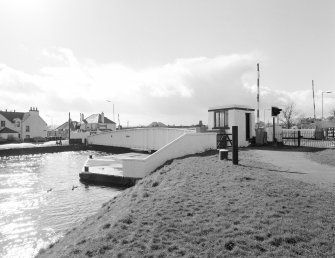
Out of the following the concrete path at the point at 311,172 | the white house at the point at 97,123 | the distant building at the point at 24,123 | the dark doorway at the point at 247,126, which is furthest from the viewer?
the white house at the point at 97,123

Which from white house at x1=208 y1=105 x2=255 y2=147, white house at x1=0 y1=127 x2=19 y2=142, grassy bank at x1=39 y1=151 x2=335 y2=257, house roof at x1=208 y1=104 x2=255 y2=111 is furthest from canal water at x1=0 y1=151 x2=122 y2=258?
white house at x1=0 y1=127 x2=19 y2=142

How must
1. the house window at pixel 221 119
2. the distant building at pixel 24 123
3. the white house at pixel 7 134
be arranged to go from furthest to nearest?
1. the distant building at pixel 24 123
2. the white house at pixel 7 134
3. the house window at pixel 221 119

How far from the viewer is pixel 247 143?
22891mm

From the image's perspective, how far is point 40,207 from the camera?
1412cm

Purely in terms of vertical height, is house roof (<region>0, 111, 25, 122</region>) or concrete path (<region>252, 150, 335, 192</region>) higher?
house roof (<region>0, 111, 25, 122</region>)

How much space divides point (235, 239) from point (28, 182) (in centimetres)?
2033

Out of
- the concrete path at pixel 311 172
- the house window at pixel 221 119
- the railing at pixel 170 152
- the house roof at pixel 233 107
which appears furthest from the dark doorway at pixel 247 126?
the concrete path at pixel 311 172

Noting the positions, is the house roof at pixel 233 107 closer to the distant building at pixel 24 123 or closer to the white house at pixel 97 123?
the distant building at pixel 24 123

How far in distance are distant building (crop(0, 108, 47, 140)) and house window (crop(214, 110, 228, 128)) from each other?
53.2 metres

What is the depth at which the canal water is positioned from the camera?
9.83 metres

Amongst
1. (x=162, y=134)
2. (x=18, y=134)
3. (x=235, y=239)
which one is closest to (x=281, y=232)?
(x=235, y=239)

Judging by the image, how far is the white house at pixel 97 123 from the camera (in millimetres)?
76812

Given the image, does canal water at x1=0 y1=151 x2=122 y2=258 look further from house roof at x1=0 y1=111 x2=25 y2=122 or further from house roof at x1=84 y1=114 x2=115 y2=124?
house roof at x1=84 y1=114 x2=115 y2=124

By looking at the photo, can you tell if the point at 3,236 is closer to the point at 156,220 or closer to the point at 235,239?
the point at 156,220
